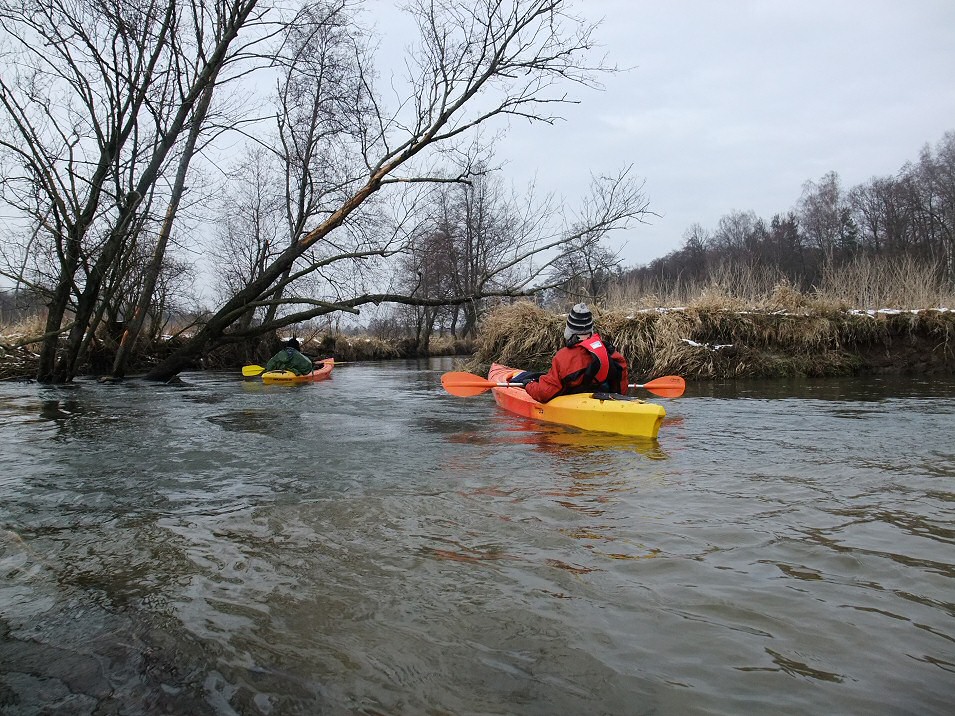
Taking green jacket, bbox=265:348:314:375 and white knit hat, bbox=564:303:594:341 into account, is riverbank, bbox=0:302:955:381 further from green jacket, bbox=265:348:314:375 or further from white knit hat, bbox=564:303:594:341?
green jacket, bbox=265:348:314:375

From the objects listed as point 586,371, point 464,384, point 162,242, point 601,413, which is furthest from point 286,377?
point 601,413

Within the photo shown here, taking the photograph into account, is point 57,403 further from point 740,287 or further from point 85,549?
point 740,287

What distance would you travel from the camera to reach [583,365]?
19.6ft

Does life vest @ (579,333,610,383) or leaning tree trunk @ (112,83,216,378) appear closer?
life vest @ (579,333,610,383)

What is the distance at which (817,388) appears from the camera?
862cm

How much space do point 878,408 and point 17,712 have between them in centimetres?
742

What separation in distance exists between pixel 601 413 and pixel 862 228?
4682 centimetres

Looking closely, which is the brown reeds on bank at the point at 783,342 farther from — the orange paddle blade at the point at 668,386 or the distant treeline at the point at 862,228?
the distant treeline at the point at 862,228

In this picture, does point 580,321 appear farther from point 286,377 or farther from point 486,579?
point 286,377

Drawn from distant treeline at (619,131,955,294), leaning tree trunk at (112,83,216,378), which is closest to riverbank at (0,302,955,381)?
leaning tree trunk at (112,83,216,378)

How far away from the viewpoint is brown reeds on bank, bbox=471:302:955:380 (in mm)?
10438

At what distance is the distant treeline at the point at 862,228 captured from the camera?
114 ft

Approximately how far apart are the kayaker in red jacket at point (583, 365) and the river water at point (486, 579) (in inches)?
50.7

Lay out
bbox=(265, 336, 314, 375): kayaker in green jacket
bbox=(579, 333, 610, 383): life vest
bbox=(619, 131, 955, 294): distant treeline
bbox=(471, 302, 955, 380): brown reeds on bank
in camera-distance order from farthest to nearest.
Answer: bbox=(619, 131, 955, 294): distant treeline, bbox=(265, 336, 314, 375): kayaker in green jacket, bbox=(471, 302, 955, 380): brown reeds on bank, bbox=(579, 333, 610, 383): life vest
